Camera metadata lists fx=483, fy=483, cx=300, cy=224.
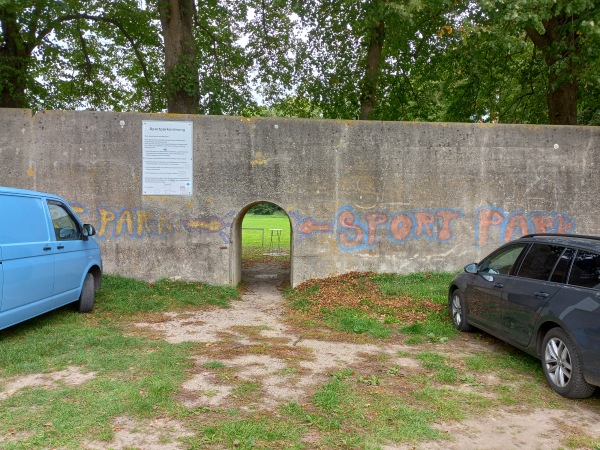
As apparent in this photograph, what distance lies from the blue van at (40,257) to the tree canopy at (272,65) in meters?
6.01

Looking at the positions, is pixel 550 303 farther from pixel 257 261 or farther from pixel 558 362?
pixel 257 261

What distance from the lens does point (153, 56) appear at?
59.6 ft

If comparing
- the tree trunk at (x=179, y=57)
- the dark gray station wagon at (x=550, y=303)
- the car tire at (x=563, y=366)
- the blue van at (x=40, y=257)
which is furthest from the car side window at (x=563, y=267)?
the tree trunk at (x=179, y=57)

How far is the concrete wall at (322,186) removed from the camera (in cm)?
947

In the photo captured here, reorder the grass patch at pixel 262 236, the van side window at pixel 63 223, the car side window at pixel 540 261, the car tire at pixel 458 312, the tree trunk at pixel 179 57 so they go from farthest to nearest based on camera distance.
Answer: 1. the grass patch at pixel 262 236
2. the tree trunk at pixel 179 57
3. the van side window at pixel 63 223
4. the car tire at pixel 458 312
5. the car side window at pixel 540 261

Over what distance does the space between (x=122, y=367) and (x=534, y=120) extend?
1659cm

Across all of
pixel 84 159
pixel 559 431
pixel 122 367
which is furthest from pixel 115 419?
pixel 84 159

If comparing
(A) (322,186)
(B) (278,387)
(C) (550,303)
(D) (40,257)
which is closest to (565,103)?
(A) (322,186)

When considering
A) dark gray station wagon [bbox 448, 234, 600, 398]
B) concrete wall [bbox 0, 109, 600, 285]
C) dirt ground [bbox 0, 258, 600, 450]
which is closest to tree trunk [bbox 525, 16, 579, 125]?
concrete wall [bbox 0, 109, 600, 285]

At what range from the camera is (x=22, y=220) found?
602 cm

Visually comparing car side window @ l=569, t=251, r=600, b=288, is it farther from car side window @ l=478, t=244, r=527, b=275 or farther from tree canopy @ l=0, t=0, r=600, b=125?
tree canopy @ l=0, t=0, r=600, b=125

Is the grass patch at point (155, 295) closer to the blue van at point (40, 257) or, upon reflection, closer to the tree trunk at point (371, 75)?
the blue van at point (40, 257)

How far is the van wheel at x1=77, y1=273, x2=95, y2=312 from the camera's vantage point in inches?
291

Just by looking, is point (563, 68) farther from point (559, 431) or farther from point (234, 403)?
point (234, 403)
